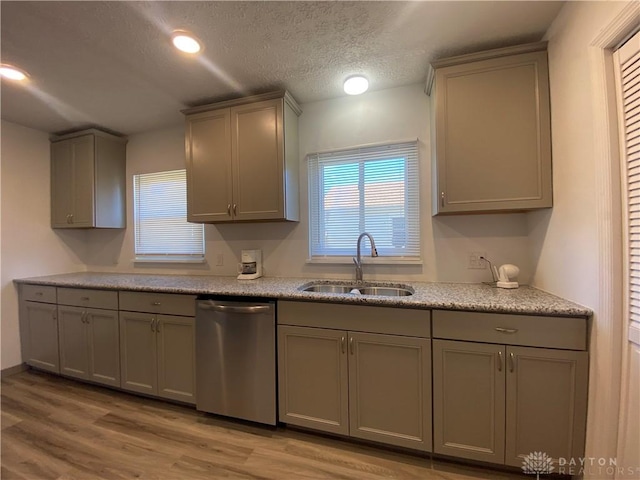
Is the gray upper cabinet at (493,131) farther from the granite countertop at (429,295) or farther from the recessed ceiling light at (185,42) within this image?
the recessed ceiling light at (185,42)

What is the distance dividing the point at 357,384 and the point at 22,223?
3.64m

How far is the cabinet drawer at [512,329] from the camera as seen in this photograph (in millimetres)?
1259

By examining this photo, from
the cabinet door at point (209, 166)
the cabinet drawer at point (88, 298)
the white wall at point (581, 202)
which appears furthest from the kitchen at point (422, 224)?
the cabinet drawer at point (88, 298)

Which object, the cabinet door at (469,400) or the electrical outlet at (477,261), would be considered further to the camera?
the electrical outlet at (477,261)

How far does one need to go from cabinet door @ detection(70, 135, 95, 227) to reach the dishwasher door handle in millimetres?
1972

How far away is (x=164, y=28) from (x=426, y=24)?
149 centimetres

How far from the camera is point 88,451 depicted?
5.28 ft

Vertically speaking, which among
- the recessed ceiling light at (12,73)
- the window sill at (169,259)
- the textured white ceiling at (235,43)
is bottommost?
the window sill at (169,259)

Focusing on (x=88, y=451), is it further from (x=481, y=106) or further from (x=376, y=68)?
(x=481, y=106)

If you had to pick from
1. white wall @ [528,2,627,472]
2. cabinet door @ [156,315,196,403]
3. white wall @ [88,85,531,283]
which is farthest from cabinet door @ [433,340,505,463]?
cabinet door @ [156,315,196,403]

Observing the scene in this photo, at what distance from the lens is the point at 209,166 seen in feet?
7.48

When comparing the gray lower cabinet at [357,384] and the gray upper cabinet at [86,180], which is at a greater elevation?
the gray upper cabinet at [86,180]

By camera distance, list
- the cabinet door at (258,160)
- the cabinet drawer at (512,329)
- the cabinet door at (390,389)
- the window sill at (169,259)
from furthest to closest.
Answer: the window sill at (169,259), the cabinet door at (258,160), the cabinet door at (390,389), the cabinet drawer at (512,329)

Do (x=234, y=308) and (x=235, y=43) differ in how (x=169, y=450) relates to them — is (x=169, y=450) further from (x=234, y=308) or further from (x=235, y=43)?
(x=235, y=43)
